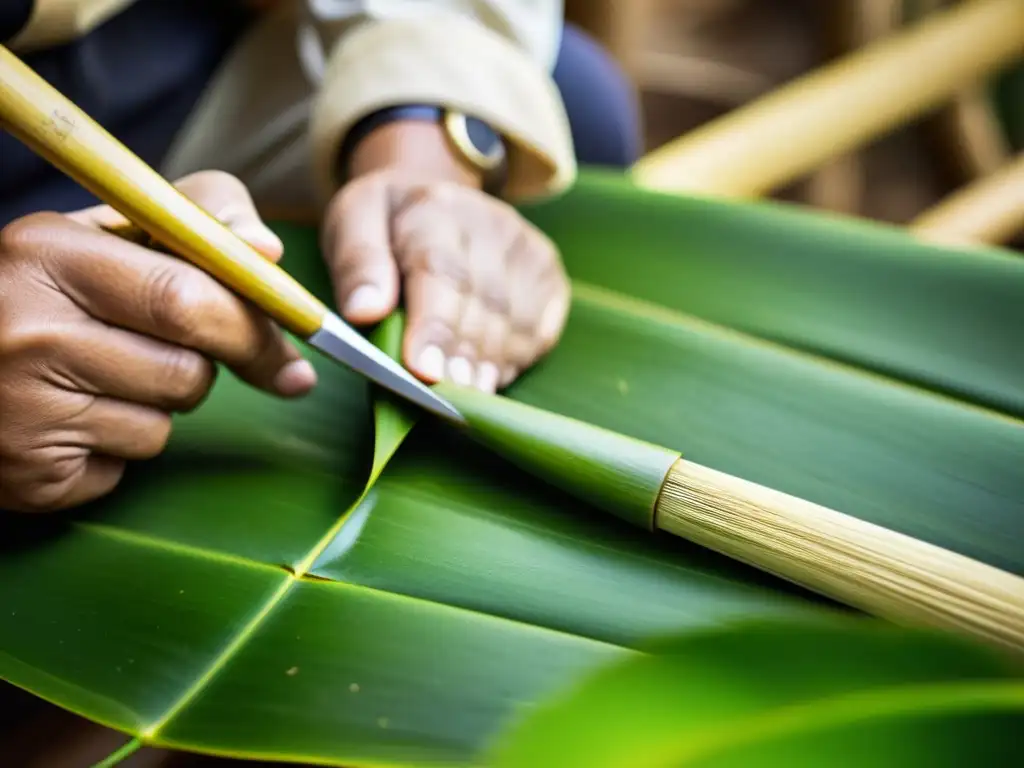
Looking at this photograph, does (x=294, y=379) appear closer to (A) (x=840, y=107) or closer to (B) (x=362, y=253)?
(B) (x=362, y=253)

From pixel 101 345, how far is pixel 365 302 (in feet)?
0.34

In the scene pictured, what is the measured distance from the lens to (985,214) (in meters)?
0.89

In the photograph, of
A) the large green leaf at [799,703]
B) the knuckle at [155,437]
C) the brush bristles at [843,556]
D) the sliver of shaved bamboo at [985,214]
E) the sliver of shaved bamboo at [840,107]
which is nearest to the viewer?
the large green leaf at [799,703]

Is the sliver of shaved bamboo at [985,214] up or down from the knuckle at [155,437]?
down

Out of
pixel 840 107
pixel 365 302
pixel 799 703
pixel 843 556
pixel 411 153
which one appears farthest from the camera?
pixel 840 107

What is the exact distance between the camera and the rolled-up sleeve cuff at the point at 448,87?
49 cm

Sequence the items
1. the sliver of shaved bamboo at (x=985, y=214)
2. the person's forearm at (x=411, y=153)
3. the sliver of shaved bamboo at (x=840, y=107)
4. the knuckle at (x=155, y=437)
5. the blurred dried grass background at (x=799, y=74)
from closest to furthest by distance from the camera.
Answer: the knuckle at (x=155, y=437) → the person's forearm at (x=411, y=153) → the sliver of shaved bamboo at (x=840, y=107) → the sliver of shaved bamboo at (x=985, y=214) → the blurred dried grass background at (x=799, y=74)

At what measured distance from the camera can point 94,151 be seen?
0.90 ft

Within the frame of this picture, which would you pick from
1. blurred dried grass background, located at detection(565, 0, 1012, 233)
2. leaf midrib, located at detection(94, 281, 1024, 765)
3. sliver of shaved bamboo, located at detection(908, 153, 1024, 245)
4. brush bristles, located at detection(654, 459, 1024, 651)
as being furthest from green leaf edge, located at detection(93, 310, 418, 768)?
blurred dried grass background, located at detection(565, 0, 1012, 233)

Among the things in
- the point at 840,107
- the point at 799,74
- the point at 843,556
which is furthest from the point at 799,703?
the point at 799,74

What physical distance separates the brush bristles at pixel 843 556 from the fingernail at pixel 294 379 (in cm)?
15

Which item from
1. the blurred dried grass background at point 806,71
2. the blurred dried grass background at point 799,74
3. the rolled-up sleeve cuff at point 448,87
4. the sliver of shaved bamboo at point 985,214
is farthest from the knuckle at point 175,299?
the blurred dried grass background at point 806,71

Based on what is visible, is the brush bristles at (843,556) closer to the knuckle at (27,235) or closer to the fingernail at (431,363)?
the fingernail at (431,363)

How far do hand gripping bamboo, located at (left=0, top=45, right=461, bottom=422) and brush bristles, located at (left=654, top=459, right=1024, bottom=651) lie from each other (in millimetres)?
121
